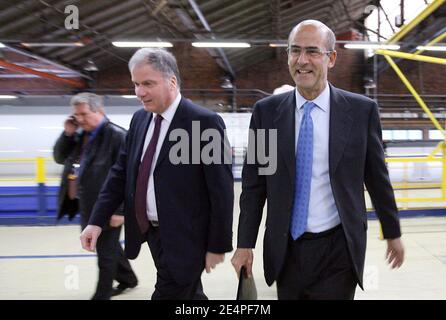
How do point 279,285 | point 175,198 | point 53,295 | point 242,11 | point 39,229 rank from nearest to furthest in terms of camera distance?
1. point 279,285
2. point 175,198
3. point 53,295
4. point 39,229
5. point 242,11

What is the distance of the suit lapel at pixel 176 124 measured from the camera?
6.07ft

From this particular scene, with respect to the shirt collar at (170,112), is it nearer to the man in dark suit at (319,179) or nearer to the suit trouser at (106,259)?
the man in dark suit at (319,179)

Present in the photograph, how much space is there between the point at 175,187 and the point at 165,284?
1.55 ft

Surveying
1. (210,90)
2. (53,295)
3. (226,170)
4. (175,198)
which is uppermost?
(210,90)

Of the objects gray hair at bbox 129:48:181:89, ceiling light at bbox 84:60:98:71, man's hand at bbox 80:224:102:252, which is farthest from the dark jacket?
ceiling light at bbox 84:60:98:71

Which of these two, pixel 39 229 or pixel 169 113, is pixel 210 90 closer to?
pixel 39 229

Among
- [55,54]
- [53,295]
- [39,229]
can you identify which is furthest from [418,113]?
[53,295]

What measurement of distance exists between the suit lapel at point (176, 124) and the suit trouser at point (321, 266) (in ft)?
2.20

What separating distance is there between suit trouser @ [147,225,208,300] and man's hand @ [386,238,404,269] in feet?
2.89

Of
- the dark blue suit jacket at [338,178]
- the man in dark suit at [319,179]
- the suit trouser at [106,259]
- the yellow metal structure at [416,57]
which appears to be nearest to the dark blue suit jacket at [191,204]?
the dark blue suit jacket at [338,178]

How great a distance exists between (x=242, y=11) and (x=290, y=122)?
974 centimetres

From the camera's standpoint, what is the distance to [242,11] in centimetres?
1064

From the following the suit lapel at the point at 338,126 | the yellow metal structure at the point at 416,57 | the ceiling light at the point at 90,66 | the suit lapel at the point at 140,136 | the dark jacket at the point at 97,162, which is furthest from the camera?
the ceiling light at the point at 90,66

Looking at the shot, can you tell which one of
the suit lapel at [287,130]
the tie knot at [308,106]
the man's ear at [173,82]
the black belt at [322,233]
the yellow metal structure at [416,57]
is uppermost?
the yellow metal structure at [416,57]
